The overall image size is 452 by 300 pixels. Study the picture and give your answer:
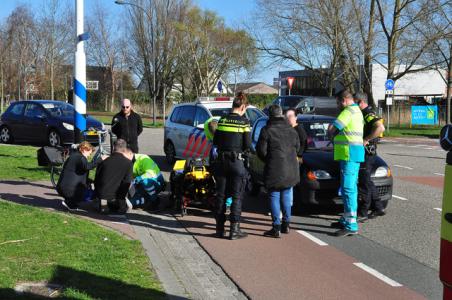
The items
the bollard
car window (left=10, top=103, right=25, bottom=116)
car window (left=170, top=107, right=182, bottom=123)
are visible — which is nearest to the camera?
the bollard

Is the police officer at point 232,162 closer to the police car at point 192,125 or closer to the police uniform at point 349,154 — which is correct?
the police uniform at point 349,154

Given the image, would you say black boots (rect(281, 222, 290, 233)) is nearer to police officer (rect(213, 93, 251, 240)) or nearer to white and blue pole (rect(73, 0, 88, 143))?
police officer (rect(213, 93, 251, 240))

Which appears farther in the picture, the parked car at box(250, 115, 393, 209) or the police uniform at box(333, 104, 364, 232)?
the parked car at box(250, 115, 393, 209)

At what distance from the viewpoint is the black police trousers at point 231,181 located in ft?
23.5

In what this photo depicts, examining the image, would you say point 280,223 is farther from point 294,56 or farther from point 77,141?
point 294,56

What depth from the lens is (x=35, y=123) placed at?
1953 centimetres

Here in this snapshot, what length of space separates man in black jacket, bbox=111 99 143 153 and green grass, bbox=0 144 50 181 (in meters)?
2.76

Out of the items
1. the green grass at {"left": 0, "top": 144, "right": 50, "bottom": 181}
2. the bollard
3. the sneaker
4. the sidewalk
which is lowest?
the sidewalk

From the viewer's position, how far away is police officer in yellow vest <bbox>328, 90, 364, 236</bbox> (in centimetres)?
749

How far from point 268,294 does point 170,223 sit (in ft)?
11.4

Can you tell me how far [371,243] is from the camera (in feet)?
23.6

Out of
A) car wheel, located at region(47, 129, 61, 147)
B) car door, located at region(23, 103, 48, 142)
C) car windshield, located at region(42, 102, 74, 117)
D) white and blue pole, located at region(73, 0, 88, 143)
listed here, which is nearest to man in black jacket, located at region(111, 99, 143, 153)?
white and blue pole, located at region(73, 0, 88, 143)

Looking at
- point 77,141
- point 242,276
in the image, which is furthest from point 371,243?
point 77,141

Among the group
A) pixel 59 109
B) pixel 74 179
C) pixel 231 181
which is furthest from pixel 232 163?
pixel 59 109
